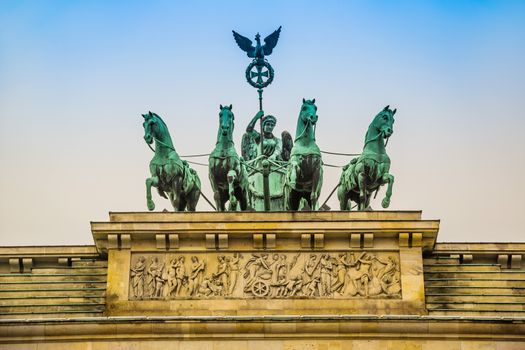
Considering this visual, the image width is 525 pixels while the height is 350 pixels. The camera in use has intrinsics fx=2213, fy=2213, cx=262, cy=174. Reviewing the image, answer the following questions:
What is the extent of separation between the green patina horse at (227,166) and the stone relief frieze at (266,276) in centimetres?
164

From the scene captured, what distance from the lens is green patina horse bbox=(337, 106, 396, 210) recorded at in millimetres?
45438

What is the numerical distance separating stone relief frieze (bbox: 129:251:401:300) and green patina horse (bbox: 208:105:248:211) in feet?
5.39

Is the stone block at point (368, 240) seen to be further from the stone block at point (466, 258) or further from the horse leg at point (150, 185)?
the horse leg at point (150, 185)

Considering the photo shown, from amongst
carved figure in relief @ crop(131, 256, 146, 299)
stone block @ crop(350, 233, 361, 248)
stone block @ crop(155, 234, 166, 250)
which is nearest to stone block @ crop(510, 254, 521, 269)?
stone block @ crop(350, 233, 361, 248)

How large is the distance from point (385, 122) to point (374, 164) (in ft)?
2.97

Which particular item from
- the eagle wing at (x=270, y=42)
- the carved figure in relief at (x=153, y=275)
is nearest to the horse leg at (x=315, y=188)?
the carved figure in relief at (x=153, y=275)

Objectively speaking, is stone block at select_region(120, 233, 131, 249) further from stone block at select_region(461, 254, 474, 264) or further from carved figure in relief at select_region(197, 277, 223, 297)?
stone block at select_region(461, 254, 474, 264)

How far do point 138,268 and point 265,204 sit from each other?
382 centimetres

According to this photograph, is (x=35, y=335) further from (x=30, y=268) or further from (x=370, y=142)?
(x=370, y=142)

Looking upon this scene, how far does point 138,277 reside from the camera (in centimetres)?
4412

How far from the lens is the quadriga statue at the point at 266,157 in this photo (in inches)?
1951

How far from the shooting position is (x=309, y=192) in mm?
45656

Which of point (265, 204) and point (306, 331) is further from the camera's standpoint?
point (265, 204)

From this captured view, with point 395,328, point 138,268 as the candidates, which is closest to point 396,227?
point 395,328
